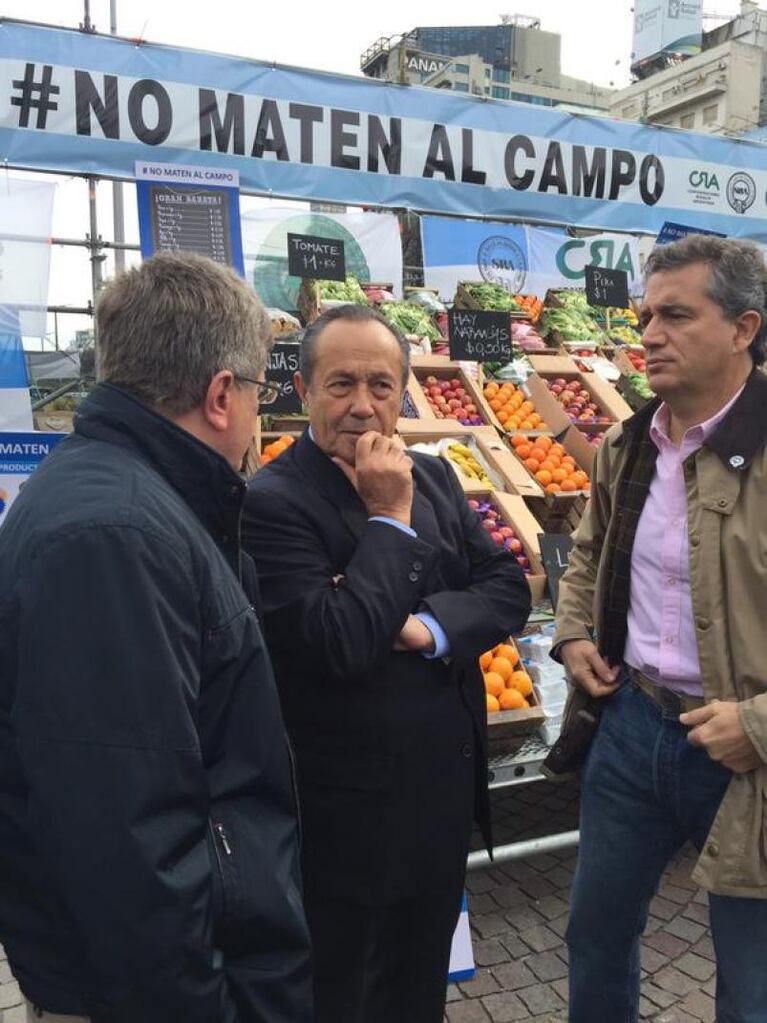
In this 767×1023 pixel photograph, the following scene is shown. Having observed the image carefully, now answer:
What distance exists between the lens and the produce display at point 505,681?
285cm

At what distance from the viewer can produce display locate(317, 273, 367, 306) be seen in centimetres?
544

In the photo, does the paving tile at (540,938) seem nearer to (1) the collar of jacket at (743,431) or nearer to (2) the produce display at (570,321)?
(1) the collar of jacket at (743,431)

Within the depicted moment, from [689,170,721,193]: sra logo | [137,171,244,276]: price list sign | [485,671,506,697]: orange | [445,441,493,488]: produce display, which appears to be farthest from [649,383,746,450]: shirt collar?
[689,170,721,193]: sra logo

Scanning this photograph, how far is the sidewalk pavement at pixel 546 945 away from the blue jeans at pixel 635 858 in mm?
607

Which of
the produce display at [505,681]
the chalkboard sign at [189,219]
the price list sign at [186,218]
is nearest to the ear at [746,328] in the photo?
the produce display at [505,681]

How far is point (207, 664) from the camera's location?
1107 mm

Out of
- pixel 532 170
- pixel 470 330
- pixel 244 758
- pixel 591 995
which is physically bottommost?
pixel 591 995

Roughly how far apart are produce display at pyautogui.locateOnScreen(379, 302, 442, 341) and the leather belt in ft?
13.2

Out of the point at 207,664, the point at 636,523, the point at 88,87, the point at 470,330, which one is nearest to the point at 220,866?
the point at 207,664

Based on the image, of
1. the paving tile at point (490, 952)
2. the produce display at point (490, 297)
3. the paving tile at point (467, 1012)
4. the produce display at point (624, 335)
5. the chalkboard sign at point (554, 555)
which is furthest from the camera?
the produce display at point (624, 335)

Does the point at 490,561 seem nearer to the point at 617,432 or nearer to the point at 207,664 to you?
the point at 617,432

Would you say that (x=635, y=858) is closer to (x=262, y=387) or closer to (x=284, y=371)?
(x=262, y=387)

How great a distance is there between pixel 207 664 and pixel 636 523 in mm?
1131

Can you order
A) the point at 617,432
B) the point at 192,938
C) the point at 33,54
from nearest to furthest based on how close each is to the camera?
the point at 192,938, the point at 617,432, the point at 33,54
